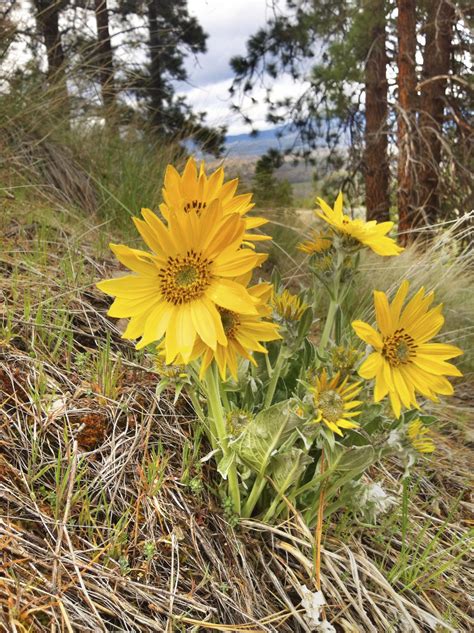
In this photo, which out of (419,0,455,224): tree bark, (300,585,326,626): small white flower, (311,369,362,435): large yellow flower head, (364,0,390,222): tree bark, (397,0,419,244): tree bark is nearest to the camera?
(311,369,362,435): large yellow flower head

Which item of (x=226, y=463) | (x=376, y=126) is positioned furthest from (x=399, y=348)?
(x=376, y=126)

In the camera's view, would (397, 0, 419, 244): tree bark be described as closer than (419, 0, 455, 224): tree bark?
Yes

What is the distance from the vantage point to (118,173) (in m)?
3.87

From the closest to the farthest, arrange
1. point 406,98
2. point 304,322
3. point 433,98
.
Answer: point 304,322 < point 406,98 < point 433,98

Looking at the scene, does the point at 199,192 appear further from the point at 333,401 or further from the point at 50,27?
the point at 50,27

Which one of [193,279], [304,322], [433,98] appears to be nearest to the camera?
[193,279]

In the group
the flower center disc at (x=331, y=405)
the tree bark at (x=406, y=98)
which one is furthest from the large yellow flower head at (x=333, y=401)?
the tree bark at (x=406, y=98)

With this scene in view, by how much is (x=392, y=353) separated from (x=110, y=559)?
67 centimetres

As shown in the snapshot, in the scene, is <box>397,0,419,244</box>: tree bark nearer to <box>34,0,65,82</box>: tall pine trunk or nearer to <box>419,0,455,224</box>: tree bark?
<box>419,0,455,224</box>: tree bark

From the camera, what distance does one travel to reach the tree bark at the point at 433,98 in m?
5.30

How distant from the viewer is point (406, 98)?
17.1ft

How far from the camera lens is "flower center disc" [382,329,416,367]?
40.0 inches

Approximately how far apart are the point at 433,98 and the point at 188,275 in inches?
211

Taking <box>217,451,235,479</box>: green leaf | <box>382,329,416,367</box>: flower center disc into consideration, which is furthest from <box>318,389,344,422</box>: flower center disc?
<box>217,451,235,479</box>: green leaf
